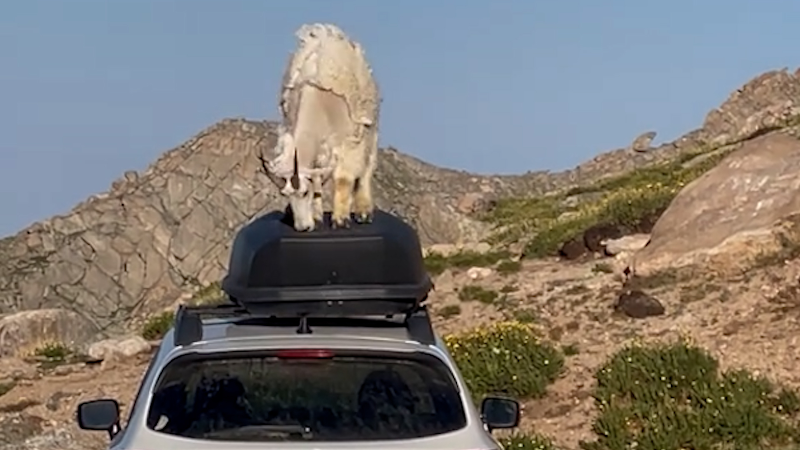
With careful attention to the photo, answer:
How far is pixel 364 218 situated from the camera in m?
9.78

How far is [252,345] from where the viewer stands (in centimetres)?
618

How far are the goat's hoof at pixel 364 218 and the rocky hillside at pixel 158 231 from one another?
40.7 ft

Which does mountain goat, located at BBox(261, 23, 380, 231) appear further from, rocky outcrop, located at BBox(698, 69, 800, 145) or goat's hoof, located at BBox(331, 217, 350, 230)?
rocky outcrop, located at BBox(698, 69, 800, 145)

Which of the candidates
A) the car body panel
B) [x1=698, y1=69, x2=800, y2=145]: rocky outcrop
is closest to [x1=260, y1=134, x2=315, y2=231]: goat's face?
the car body panel

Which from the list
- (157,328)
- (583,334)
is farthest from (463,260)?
(583,334)

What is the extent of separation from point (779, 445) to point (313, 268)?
4813 millimetres

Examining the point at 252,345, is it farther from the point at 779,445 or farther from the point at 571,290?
the point at 571,290

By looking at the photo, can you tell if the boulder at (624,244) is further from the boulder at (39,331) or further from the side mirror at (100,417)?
the side mirror at (100,417)

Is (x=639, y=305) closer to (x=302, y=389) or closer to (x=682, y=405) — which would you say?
(x=682, y=405)

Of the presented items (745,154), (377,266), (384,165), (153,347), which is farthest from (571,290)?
(384,165)

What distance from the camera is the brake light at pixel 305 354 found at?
20.1ft

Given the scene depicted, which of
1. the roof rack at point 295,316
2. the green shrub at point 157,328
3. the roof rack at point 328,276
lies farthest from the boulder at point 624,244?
the roof rack at point 295,316

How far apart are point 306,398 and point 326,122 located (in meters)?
3.77

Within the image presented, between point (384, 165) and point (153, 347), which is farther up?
point (384, 165)
